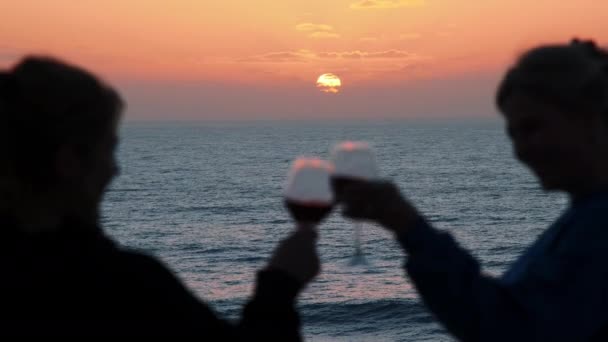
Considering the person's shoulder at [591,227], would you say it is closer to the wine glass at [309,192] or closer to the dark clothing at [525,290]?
the dark clothing at [525,290]

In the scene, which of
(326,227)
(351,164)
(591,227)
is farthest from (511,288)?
(326,227)

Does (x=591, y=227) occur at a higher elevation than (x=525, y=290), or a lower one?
higher

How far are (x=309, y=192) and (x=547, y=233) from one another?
2.63 feet

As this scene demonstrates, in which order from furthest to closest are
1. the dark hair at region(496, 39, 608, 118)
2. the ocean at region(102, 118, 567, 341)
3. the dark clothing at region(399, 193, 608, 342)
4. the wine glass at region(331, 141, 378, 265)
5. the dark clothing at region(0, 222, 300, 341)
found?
1. the ocean at region(102, 118, 567, 341)
2. the wine glass at region(331, 141, 378, 265)
3. the dark hair at region(496, 39, 608, 118)
4. the dark clothing at region(399, 193, 608, 342)
5. the dark clothing at region(0, 222, 300, 341)

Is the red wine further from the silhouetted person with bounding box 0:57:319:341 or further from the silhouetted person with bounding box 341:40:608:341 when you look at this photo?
the silhouetted person with bounding box 0:57:319:341

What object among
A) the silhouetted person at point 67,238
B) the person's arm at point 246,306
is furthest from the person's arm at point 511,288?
the silhouetted person at point 67,238

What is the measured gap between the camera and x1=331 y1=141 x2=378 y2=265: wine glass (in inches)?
92.9

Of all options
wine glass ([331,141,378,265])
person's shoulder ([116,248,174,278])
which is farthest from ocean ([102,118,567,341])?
person's shoulder ([116,248,174,278])

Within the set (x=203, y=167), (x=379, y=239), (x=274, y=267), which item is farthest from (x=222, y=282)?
(x=203, y=167)

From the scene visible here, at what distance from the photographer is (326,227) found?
59.1 meters

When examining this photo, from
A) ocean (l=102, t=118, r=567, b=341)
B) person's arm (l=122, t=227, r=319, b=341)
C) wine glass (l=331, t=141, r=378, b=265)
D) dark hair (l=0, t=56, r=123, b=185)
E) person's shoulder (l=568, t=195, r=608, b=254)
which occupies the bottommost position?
ocean (l=102, t=118, r=567, b=341)

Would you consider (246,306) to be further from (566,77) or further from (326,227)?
(326,227)

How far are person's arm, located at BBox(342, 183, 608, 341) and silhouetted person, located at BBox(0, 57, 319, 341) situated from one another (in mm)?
484

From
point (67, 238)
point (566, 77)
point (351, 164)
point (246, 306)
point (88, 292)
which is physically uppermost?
point (566, 77)
